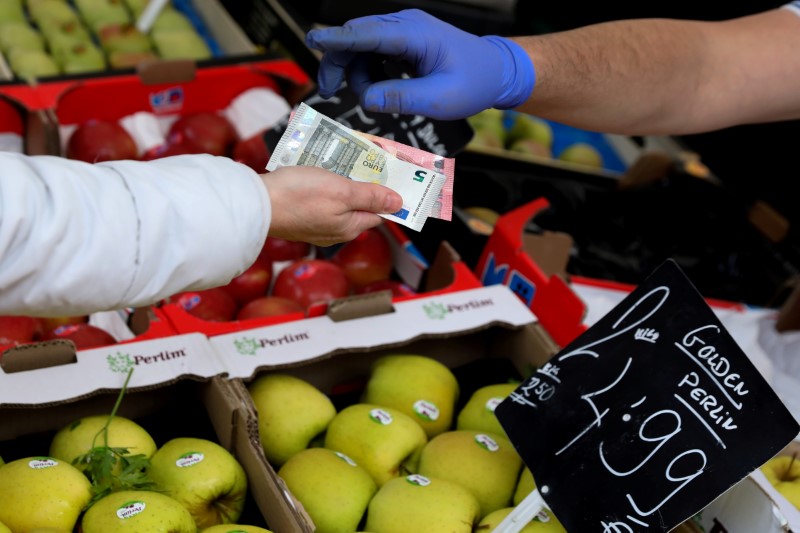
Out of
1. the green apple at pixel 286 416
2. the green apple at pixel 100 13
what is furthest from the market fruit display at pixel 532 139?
the green apple at pixel 286 416

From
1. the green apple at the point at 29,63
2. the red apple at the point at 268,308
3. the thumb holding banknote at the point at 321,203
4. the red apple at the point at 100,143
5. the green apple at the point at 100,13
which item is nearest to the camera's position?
the thumb holding banknote at the point at 321,203

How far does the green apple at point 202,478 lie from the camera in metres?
1.54

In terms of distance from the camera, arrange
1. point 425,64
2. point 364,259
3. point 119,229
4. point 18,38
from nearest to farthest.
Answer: point 119,229 < point 425,64 < point 364,259 < point 18,38

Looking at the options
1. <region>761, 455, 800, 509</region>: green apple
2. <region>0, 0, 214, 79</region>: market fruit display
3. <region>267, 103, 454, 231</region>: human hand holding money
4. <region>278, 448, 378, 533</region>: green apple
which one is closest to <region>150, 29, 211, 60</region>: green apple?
<region>0, 0, 214, 79</region>: market fruit display

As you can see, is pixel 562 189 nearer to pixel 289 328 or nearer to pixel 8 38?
pixel 289 328

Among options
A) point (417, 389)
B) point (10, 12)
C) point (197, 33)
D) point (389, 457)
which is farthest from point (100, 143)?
point (389, 457)

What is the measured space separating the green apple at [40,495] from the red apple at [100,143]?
4.75ft

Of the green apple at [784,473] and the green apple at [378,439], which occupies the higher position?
the green apple at [784,473]

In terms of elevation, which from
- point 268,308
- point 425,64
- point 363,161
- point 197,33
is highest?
point 425,64

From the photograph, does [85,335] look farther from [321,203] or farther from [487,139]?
[487,139]

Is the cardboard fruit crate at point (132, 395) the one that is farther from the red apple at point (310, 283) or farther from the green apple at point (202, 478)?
the red apple at point (310, 283)

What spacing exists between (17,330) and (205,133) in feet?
3.89

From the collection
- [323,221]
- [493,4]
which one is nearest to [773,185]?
[493,4]

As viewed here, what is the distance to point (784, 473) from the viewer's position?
180cm
